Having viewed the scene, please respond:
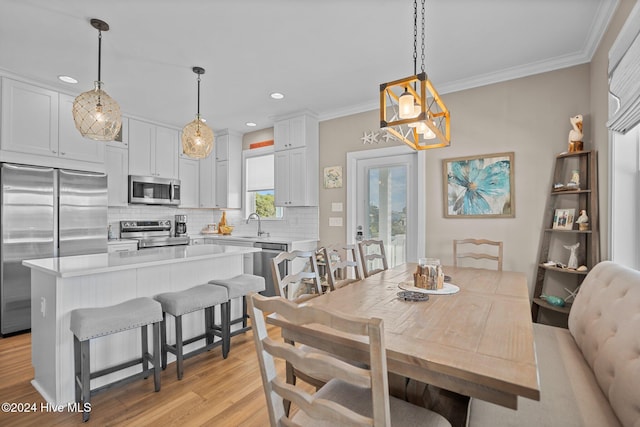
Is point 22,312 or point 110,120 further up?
point 110,120

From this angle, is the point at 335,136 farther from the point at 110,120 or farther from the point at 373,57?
the point at 110,120

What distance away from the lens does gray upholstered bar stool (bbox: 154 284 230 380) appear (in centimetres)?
226

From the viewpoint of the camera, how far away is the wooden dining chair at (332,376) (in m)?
0.85

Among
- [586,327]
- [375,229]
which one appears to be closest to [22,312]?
[375,229]

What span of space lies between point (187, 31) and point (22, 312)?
10.7 feet

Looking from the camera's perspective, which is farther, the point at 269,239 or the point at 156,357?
the point at 269,239

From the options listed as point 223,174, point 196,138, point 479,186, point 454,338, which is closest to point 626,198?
point 479,186

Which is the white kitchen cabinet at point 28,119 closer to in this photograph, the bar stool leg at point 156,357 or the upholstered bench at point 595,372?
the bar stool leg at point 156,357

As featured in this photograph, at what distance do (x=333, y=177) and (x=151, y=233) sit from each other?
114 inches

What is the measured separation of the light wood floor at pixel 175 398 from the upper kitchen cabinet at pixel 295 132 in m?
2.85

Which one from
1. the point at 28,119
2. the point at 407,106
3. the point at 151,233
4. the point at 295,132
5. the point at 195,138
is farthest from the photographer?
the point at 151,233

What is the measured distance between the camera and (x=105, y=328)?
186 cm

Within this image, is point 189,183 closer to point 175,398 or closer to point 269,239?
point 269,239

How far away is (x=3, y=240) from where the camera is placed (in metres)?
3.10
